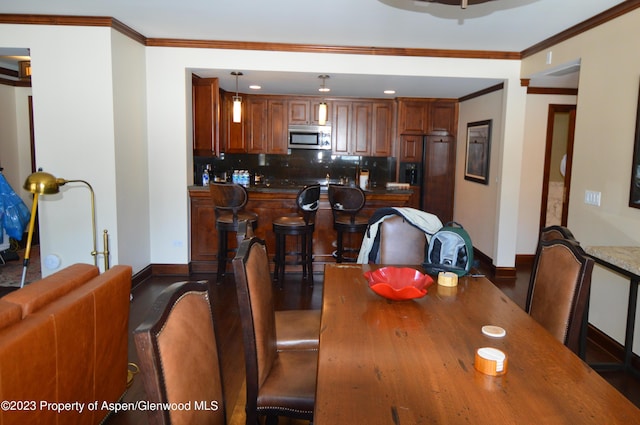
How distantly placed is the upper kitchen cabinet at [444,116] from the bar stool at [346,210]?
2.95 metres

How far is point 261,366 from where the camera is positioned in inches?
73.9

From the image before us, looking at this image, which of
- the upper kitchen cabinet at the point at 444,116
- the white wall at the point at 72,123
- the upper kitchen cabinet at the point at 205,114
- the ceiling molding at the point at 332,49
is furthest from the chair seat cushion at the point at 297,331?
the upper kitchen cabinet at the point at 444,116

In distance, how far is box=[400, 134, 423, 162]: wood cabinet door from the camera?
7.41 m

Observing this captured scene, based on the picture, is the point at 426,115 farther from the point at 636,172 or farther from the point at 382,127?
the point at 636,172

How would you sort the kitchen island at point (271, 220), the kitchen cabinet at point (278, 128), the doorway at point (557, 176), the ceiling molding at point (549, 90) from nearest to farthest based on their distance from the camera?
the kitchen island at point (271, 220) < the ceiling molding at point (549, 90) < the doorway at point (557, 176) < the kitchen cabinet at point (278, 128)

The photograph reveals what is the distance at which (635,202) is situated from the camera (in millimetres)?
3217

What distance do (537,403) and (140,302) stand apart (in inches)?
150

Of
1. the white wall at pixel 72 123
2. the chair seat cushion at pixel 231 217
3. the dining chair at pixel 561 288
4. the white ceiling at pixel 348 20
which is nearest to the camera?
the dining chair at pixel 561 288

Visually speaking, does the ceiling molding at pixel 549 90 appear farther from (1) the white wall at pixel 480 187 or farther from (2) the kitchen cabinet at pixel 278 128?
(2) the kitchen cabinet at pixel 278 128

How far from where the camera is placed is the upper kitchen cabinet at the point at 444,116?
7.23 metres

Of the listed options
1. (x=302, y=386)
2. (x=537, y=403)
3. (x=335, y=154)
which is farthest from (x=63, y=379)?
(x=335, y=154)

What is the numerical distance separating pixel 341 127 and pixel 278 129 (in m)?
1.01

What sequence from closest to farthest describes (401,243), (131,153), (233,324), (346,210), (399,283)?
(399,283) < (401,243) < (233,324) < (131,153) < (346,210)

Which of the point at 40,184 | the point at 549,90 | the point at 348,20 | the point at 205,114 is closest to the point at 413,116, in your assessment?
the point at 549,90
